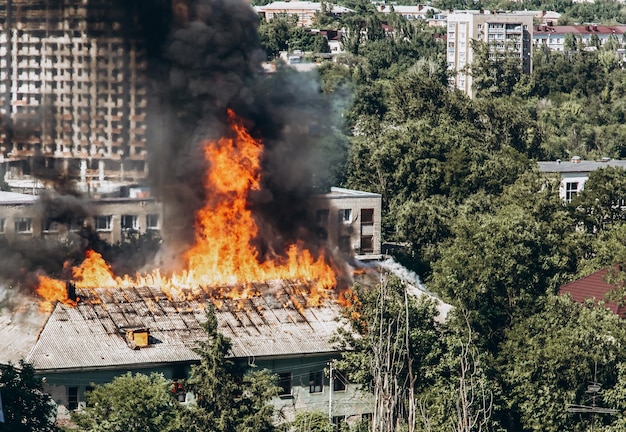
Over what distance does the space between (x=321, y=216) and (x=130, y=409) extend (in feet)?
130

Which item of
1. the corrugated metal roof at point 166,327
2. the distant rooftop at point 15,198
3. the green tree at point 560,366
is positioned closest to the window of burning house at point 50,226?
the distant rooftop at point 15,198

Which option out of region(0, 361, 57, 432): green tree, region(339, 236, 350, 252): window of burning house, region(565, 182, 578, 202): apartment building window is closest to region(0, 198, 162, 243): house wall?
region(339, 236, 350, 252): window of burning house

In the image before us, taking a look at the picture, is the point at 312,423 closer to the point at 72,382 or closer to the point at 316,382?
the point at 316,382

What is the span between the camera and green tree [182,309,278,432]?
176 ft

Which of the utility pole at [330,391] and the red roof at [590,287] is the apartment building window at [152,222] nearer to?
the red roof at [590,287]

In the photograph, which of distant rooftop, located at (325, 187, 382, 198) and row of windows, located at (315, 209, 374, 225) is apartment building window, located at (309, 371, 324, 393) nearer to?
row of windows, located at (315, 209, 374, 225)

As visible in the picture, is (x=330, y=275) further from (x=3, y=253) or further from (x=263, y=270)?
(x=3, y=253)

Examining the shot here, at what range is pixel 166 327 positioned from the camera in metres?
62.8

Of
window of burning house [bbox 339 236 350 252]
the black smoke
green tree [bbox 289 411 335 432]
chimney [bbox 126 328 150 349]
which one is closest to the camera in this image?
green tree [bbox 289 411 335 432]

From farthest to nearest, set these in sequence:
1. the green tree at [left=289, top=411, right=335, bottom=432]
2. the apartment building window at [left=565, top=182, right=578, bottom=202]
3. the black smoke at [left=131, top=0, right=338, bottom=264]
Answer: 1. the apartment building window at [left=565, top=182, right=578, bottom=202]
2. the black smoke at [left=131, top=0, right=338, bottom=264]
3. the green tree at [left=289, top=411, right=335, bottom=432]

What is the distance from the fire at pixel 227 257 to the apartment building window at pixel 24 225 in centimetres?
674

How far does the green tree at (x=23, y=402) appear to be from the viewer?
5356 cm

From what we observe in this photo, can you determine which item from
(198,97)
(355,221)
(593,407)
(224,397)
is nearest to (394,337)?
(224,397)

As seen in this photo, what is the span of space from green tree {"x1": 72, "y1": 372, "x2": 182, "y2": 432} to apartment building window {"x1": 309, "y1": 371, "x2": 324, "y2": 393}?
880 cm
